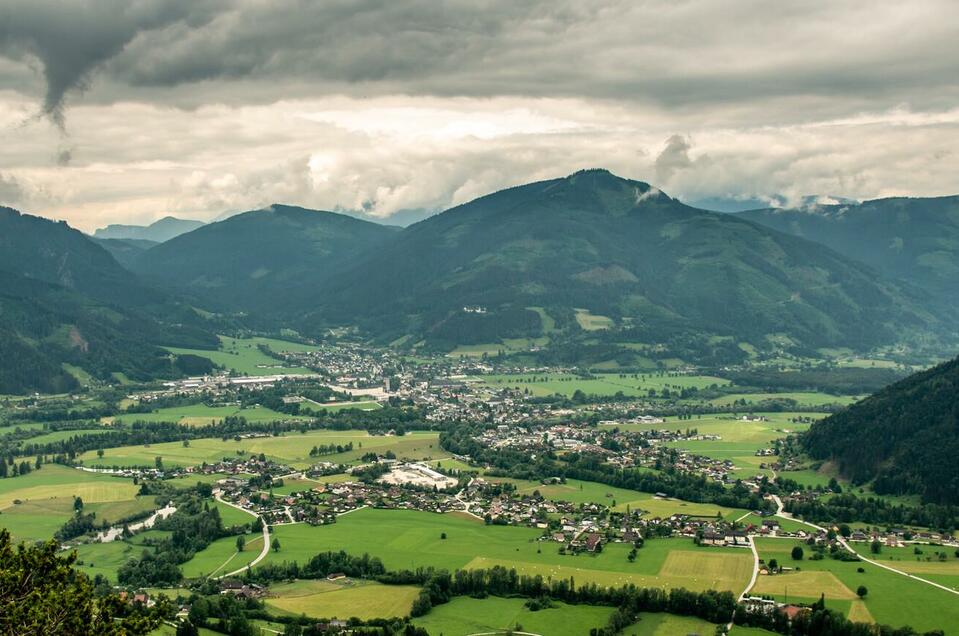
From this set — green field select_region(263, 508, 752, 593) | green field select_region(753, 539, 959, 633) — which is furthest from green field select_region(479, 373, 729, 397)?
green field select_region(753, 539, 959, 633)

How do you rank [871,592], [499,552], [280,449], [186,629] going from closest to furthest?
[186,629]
[871,592]
[499,552]
[280,449]

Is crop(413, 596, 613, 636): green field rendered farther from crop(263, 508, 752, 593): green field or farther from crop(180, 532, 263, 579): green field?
crop(180, 532, 263, 579): green field

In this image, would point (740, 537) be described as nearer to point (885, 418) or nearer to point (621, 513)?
point (621, 513)

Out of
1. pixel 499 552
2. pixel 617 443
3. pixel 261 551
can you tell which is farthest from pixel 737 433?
pixel 261 551

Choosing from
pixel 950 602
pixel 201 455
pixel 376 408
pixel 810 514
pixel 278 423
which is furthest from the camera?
A: pixel 376 408

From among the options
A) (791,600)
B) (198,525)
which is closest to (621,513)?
(791,600)

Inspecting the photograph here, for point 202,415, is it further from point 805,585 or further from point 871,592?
point 871,592
